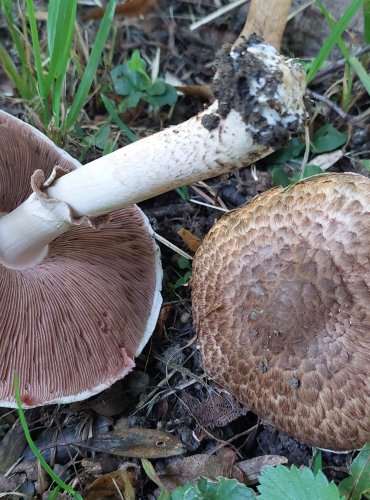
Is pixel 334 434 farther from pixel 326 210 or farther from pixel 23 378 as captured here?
pixel 23 378

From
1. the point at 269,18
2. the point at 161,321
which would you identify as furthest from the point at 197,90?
the point at 161,321

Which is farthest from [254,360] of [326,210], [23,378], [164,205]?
[164,205]

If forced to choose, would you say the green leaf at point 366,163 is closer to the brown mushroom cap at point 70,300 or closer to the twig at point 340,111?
the twig at point 340,111

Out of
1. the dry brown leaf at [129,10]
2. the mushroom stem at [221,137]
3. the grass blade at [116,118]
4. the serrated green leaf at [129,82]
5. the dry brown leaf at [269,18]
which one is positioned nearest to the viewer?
the mushroom stem at [221,137]

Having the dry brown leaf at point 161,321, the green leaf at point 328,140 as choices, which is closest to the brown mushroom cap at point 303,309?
the dry brown leaf at point 161,321

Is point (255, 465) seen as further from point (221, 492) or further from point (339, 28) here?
point (339, 28)

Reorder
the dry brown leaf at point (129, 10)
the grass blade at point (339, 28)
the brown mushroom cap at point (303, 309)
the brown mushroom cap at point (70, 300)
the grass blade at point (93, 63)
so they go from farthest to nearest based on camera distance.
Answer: the dry brown leaf at point (129, 10) < the grass blade at point (93, 63) < the grass blade at point (339, 28) < the brown mushroom cap at point (70, 300) < the brown mushroom cap at point (303, 309)
